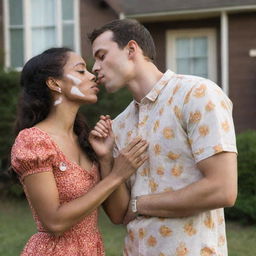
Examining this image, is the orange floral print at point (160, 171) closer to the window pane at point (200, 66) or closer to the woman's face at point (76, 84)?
the woman's face at point (76, 84)

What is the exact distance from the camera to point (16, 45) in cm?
1337

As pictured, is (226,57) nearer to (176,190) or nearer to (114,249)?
(114,249)

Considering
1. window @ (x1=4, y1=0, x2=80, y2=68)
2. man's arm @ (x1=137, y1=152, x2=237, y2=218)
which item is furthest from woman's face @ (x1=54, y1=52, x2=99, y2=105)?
window @ (x1=4, y1=0, x2=80, y2=68)

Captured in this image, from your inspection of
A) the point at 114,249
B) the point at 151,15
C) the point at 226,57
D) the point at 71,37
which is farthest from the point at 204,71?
the point at 114,249

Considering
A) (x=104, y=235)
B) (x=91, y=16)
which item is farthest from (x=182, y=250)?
(x=91, y=16)

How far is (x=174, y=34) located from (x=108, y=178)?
433 inches

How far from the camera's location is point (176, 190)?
2.55 m

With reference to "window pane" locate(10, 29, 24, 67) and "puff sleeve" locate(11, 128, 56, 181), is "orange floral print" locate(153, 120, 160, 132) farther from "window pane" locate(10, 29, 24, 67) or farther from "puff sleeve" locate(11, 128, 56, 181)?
"window pane" locate(10, 29, 24, 67)

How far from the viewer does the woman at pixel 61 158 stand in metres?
2.65

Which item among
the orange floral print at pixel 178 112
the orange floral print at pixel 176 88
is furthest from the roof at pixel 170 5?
the orange floral print at pixel 178 112

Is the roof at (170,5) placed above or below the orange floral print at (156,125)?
above

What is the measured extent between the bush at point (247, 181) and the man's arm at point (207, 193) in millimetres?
5771

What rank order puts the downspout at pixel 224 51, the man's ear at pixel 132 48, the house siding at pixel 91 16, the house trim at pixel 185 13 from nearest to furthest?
the man's ear at pixel 132 48, the house trim at pixel 185 13, the downspout at pixel 224 51, the house siding at pixel 91 16

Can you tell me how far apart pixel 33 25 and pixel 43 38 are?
0.41 metres
